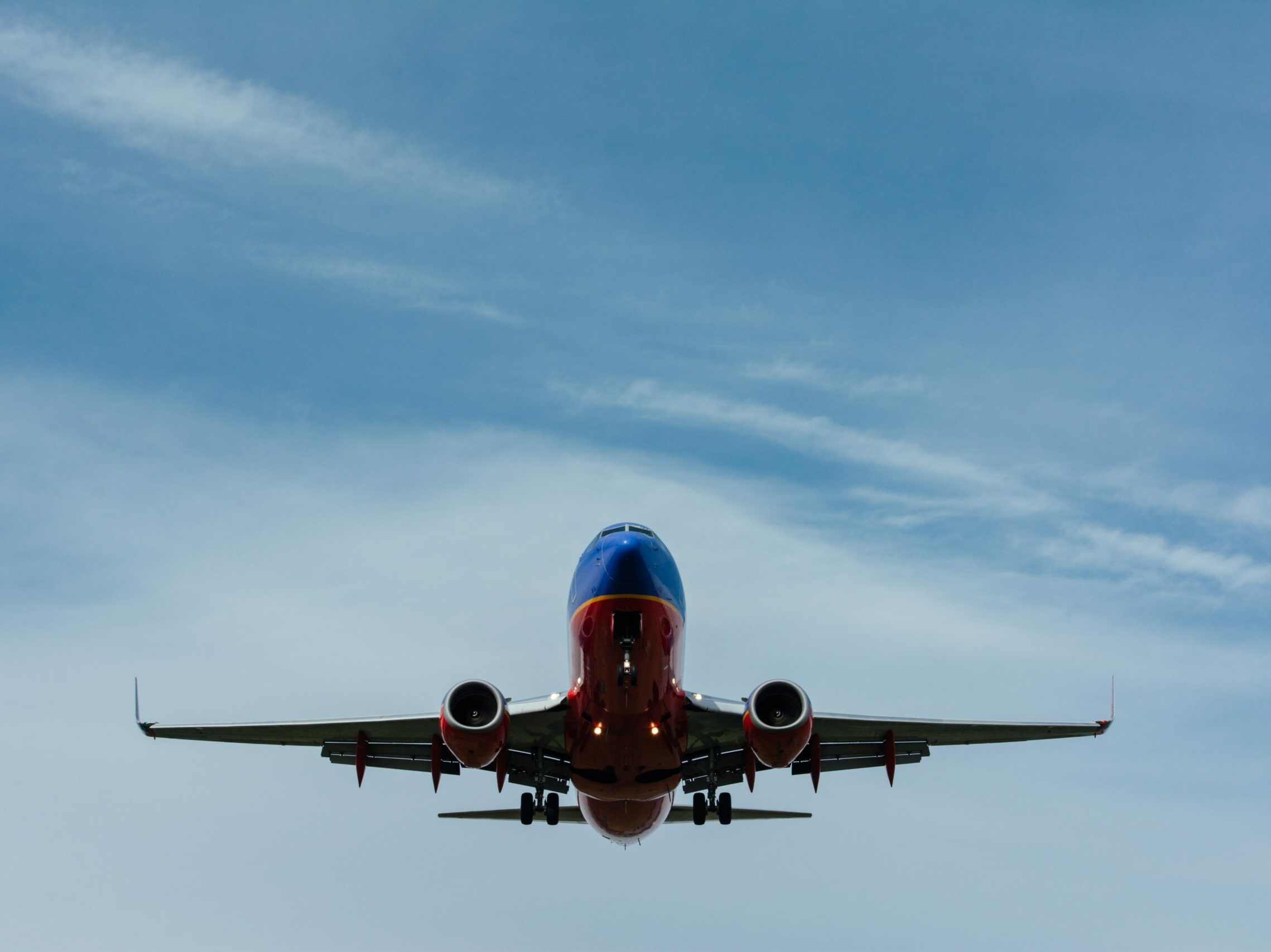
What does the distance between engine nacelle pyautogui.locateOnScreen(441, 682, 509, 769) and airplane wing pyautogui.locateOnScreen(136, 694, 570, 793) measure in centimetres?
150

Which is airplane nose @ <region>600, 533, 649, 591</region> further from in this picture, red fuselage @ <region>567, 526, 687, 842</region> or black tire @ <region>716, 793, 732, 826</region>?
black tire @ <region>716, 793, 732, 826</region>

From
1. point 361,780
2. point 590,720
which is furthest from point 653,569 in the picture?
point 361,780

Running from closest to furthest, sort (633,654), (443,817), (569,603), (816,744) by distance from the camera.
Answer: (633,654) → (569,603) → (816,744) → (443,817)

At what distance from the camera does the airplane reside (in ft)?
84.0

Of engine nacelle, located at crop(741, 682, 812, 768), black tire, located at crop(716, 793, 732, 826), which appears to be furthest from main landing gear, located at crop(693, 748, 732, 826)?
engine nacelle, located at crop(741, 682, 812, 768)

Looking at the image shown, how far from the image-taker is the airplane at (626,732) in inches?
1008

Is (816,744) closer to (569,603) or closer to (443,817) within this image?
(569,603)

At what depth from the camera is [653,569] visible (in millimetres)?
25828

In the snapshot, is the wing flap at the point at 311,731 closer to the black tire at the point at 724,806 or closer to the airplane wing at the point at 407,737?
the airplane wing at the point at 407,737

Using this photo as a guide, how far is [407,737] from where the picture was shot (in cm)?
3117

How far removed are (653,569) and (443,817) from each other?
10.7 metres

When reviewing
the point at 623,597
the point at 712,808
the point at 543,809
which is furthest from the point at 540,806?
the point at 623,597

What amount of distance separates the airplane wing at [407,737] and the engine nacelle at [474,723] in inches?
59.0

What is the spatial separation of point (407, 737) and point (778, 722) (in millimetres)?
9459
